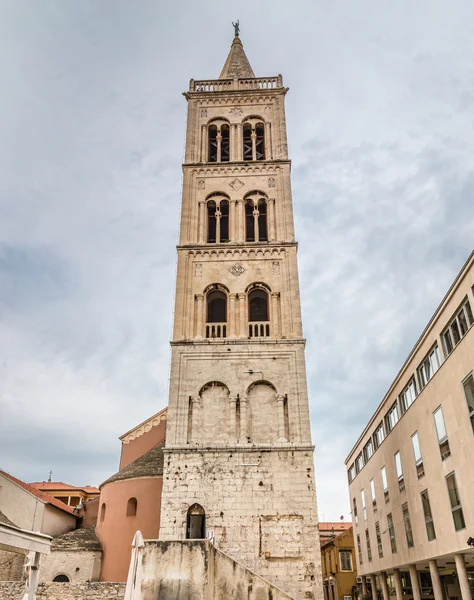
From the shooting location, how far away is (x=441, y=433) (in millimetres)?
19094

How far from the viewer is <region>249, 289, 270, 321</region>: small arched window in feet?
93.4

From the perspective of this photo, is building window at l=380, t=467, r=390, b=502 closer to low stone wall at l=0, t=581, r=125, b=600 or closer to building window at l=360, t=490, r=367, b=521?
building window at l=360, t=490, r=367, b=521

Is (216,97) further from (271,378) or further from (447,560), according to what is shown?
(447,560)

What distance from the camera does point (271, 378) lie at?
25.4m

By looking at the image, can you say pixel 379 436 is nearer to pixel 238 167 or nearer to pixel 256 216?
pixel 256 216

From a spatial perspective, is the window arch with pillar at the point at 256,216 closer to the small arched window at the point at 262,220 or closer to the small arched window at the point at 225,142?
the small arched window at the point at 262,220

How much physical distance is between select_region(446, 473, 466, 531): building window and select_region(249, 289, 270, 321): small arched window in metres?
12.7

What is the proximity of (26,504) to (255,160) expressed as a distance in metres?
24.1

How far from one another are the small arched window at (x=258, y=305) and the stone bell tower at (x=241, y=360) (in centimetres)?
6

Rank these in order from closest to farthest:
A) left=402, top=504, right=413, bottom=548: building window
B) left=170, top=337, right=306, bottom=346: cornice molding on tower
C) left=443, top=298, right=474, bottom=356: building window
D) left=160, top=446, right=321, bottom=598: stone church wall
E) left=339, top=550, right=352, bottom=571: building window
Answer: left=443, top=298, right=474, bottom=356: building window
left=160, top=446, right=321, bottom=598: stone church wall
left=402, top=504, right=413, bottom=548: building window
left=170, top=337, right=306, bottom=346: cornice molding on tower
left=339, top=550, right=352, bottom=571: building window

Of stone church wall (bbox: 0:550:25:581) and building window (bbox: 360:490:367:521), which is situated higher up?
building window (bbox: 360:490:367:521)

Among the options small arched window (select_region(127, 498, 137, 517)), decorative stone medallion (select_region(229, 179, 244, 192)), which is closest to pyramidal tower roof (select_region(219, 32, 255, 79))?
decorative stone medallion (select_region(229, 179, 244, 192))

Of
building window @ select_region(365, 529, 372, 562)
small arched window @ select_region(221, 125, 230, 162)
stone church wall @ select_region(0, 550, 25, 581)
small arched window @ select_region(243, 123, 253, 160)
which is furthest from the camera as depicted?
small arched window @ select_region(243, 123, 253, 160)

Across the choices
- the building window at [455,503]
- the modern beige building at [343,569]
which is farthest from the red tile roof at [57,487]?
the building window at [455,503]
